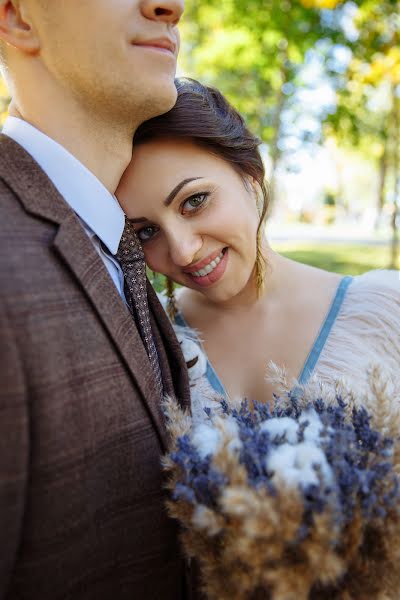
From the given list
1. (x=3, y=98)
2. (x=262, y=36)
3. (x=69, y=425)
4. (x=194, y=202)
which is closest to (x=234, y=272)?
(x=194, y=202)

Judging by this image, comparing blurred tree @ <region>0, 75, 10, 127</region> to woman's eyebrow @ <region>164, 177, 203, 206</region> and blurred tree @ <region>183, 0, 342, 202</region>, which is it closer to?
blurred tree @ <region>183, 0, 342, 202</region>

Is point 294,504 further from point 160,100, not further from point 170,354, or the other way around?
point 160,100

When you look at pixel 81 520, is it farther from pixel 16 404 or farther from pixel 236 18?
pixel 236 18

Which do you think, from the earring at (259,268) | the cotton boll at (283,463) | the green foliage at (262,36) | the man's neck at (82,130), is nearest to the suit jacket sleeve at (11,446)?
the cotton boll at (283,463)

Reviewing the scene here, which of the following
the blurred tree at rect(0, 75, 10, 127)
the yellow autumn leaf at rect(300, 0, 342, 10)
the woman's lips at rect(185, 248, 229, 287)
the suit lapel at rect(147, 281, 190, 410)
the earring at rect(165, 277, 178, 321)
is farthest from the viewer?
the blurred tree at rect(0, 75, 10, 127)

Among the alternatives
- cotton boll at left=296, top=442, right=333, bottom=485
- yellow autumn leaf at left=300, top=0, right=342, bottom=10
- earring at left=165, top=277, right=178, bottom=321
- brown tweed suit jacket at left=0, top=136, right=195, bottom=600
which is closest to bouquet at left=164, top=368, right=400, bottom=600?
cotton boll at left=296, top=442, right=333, bottom=485

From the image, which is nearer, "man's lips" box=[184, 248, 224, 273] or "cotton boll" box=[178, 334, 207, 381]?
"man's lips" box=[184, 248, 224, 273]

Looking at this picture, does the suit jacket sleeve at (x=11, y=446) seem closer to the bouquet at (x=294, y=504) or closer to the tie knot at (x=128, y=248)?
the bouquet at (x=294, y=504)

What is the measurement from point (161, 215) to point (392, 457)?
122 cm

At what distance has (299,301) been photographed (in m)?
2.65

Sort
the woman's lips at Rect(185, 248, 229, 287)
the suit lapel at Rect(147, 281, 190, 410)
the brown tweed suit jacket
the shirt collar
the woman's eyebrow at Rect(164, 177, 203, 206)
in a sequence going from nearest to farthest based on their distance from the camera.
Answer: the brown tweed suit jacket → the shirt collar → the suit lapel at Rect(147, 281, 190, 410) → the woman's eyebrow at Rect(164, 177, 203, 206) → the woman's lips at Rect(185, 248, 229, 287)

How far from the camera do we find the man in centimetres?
124

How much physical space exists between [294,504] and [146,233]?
1404 millimetres

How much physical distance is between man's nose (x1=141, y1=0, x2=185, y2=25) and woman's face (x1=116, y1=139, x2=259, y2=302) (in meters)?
0.44
